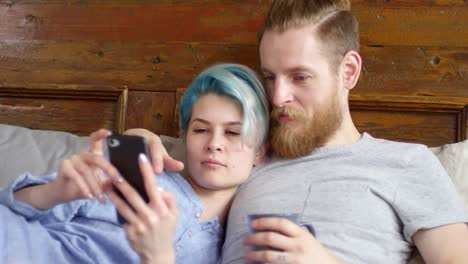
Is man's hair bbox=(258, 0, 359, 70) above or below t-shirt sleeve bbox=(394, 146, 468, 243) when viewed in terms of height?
above

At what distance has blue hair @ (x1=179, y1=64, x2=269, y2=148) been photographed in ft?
3.74

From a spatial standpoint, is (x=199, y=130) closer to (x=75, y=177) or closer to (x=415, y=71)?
(x=75, y=177)

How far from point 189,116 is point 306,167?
0.97ft

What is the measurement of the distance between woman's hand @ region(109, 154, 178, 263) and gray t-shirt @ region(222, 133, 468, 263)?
35 centimetres

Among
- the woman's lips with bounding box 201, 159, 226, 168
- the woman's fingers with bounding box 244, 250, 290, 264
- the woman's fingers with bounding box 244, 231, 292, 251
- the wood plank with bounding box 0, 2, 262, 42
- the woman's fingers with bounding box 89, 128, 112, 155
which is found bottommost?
the woman's fingers with bounding box 244, 250, 290, 264

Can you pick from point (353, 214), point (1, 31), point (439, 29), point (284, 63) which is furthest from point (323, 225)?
point (1, 31)

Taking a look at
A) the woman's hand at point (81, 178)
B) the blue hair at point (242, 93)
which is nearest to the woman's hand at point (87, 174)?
the woman's hand at point (81, 178)

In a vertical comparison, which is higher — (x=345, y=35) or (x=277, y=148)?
(x=345, y=35)

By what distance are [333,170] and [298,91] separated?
7.8 inches

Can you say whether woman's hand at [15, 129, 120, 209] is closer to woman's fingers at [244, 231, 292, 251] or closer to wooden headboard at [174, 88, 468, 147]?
woman's fingers at [244, 231, 292, 251]

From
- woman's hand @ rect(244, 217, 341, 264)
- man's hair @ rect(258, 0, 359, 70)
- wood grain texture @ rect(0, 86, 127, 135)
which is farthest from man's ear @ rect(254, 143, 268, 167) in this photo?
wood grain texture @ rect(0, 86, 127, 135)

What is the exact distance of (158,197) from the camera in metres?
0.73

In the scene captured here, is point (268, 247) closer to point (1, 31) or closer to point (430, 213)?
point (430, 213)

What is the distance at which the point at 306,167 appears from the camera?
1169 millimetres
